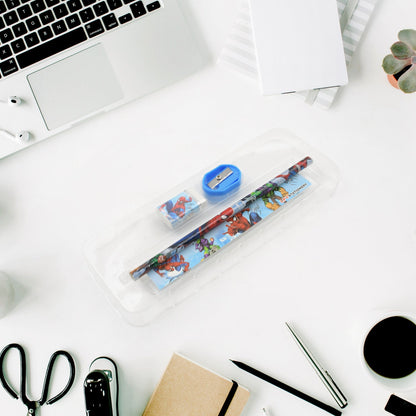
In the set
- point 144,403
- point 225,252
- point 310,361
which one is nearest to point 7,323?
point 144,403

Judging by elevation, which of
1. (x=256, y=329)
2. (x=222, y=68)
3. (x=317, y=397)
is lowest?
(x=317, y=397)

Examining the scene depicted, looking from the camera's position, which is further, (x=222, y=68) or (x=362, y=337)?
(x=222, y=68)

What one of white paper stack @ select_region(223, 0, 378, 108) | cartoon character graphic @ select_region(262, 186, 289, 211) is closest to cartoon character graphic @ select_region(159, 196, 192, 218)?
cartoon character graphic @ select_region(262, 186, 289, 211)

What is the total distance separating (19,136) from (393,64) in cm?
56

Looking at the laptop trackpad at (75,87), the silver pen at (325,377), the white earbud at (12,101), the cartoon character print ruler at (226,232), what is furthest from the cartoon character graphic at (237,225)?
the white earbud at (12,101)

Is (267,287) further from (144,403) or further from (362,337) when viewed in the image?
(144,403)

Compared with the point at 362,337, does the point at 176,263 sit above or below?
above

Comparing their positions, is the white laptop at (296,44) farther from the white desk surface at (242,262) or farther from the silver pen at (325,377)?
the silver pen at (325,377)

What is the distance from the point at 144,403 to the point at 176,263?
215 mm

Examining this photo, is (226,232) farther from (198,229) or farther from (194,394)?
(194,394)

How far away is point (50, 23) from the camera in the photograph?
0.60 m

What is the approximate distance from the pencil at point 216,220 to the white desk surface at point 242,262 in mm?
71

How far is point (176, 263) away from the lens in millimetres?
573

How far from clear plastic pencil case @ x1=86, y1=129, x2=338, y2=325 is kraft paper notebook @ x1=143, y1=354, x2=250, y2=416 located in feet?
0.30
